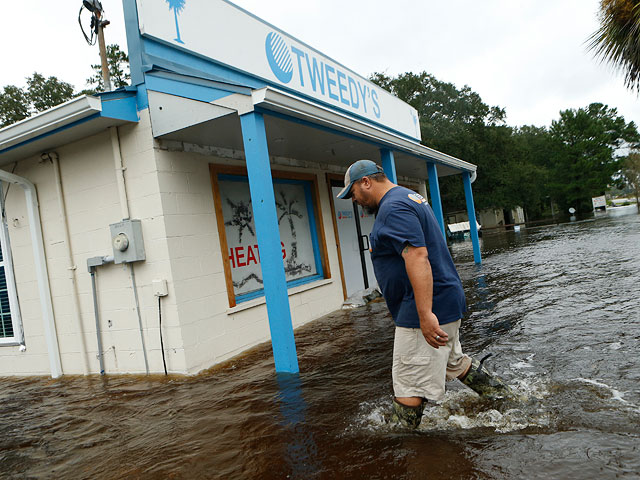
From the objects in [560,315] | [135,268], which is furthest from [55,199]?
[560,315]

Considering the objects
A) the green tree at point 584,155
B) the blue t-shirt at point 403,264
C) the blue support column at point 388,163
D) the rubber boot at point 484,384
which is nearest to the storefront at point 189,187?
the blue support column at point 388,163

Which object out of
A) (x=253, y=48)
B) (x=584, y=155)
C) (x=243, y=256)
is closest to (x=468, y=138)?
(x=584, y=155)

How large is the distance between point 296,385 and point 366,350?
3.92 feet

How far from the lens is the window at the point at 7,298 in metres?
6.09

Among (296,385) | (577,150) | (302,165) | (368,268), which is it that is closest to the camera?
(296,385)

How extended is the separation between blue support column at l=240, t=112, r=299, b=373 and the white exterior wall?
1167mm

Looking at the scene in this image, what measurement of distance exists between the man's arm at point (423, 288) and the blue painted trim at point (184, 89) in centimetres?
292

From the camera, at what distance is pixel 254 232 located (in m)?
6.58

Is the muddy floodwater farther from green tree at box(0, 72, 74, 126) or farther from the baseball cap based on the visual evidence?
green tree at box(0, 72, 74, 126)

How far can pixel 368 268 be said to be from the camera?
959 cm

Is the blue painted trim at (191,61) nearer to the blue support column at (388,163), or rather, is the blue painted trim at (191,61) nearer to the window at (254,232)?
the window at (254,232)

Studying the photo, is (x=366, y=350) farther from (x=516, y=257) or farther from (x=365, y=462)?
(x=516, y=257)

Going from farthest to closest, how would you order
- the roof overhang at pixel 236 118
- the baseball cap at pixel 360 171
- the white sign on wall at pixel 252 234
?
the white sign on wall at pixel 252 234 → the roof overhang at pixel 236 118 → the baseball cap at pixel 360 171

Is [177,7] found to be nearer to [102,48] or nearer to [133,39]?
[133,39]
